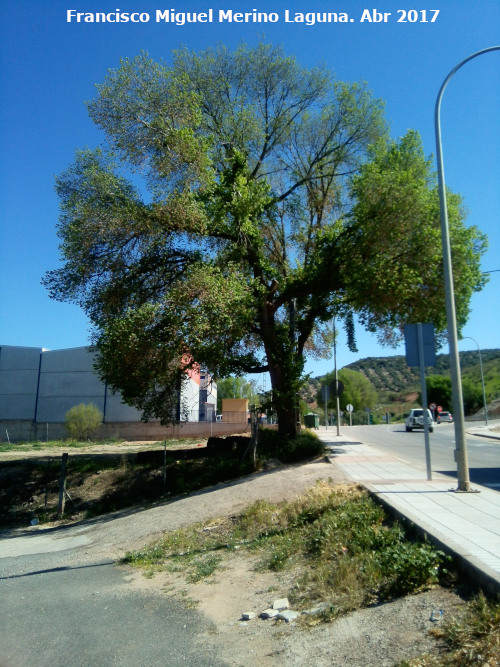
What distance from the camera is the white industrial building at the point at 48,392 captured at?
46.7m

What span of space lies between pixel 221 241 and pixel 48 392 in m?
35.6

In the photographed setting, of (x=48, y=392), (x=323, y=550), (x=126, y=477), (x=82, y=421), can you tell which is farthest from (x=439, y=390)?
(x=323, y=550)

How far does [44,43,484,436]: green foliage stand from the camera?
1507cm

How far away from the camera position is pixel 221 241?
18.1 m

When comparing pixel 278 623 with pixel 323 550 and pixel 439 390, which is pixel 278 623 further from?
pixel 439 390

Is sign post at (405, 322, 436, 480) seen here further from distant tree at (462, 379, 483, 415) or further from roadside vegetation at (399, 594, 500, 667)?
distant tree at (462, 379, 483, 415)

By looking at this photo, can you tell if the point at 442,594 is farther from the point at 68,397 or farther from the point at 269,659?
the point at 68,397

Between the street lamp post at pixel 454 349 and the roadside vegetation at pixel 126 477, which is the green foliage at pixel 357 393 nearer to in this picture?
the roadside vegetation at pixel 126 477

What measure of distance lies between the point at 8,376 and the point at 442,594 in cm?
5045

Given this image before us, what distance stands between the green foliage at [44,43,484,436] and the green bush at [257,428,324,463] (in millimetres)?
956

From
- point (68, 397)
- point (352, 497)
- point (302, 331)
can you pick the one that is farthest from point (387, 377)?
point (352, 497)

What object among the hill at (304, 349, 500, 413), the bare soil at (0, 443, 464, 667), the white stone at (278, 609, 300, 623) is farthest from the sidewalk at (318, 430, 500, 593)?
the hill at (304, 349, 500, 413)

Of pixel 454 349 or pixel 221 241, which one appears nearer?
pixel 454 349

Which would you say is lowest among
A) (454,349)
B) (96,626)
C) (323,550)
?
(96,626)
